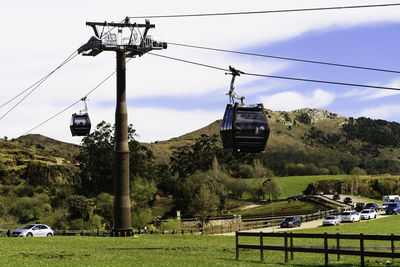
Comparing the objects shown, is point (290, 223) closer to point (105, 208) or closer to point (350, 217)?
point (350, 217)

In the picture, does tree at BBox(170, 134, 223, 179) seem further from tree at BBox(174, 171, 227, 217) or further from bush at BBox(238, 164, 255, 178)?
tree at BBox(174, 171, 227, 217)

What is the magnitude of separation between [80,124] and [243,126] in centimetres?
2410

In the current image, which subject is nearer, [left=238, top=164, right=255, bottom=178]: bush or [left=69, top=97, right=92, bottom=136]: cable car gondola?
[left=69, top=97, right=92, bottom=136]: cable car gondola

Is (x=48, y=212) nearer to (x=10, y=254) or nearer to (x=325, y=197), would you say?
(x=325, y=197)

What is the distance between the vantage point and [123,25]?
5003cm

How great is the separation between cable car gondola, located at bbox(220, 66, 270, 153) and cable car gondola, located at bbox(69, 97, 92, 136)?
23008 mm

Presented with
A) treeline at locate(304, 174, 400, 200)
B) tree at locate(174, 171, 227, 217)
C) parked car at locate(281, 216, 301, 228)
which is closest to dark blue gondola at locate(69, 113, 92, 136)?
A: parked car at locate(281, 216, 301, 228)

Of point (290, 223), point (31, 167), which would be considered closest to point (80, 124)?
point (290, 223)

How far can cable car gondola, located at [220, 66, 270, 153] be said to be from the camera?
26.1 metres

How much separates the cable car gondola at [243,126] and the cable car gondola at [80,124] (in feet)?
75.5

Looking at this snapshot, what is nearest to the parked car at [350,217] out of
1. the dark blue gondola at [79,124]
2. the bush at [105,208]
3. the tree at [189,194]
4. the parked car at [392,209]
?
the parked car at [392,209]

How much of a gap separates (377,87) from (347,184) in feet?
449

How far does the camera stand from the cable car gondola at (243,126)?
2610 centimetres

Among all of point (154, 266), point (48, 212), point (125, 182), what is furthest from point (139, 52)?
point (48, 212)
